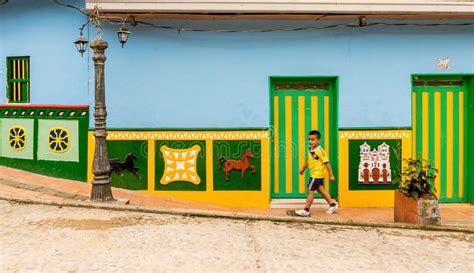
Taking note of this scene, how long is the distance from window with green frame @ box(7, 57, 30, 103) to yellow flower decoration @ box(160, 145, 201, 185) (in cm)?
309

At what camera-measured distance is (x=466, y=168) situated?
962cm

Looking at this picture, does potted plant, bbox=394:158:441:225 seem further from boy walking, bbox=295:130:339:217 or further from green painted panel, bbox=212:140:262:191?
green painted panel, bbox=212:140:262:191

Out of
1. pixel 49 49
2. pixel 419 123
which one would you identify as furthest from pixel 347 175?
pixel 49 49

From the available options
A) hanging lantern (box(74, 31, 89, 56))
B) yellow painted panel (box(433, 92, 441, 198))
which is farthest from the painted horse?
yellow painted panel (box(433, 92, 441, 198))

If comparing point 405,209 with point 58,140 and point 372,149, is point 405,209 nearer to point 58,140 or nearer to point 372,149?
point 372,149

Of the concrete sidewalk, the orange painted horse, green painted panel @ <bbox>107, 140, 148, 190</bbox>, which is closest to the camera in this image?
the concrete sidewalk

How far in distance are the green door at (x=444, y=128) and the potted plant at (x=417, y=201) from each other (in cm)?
204

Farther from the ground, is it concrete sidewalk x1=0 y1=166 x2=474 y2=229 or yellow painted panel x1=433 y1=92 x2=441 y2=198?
yellow painted panel x1=433 y1=92 x2=441 y2=198

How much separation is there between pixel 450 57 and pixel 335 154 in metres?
2.76

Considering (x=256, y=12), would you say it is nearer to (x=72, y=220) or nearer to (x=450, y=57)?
(x=450, y=57)

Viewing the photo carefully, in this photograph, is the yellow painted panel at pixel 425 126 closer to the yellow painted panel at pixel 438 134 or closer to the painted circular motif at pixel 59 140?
the yellow painted panel at pixel 438 134

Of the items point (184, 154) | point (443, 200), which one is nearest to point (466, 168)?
point (443, 200)

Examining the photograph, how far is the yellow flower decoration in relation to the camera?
368 inches

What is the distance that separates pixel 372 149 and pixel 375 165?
30cm
